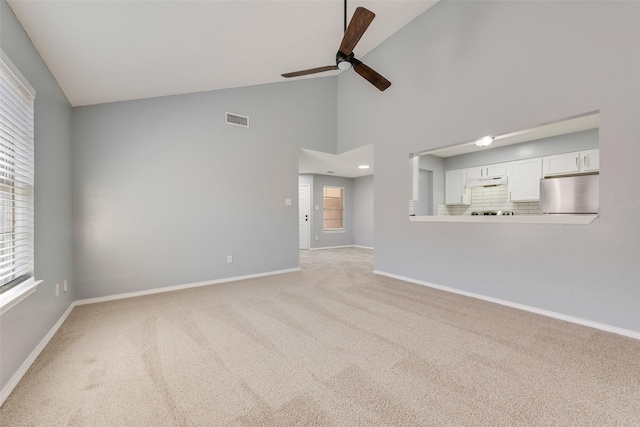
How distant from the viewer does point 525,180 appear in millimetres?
4668

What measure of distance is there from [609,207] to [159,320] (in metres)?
4.26

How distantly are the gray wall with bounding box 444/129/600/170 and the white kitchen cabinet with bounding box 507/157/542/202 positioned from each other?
0.13 m

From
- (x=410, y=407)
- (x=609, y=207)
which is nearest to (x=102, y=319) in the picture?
(x=410, y=407)

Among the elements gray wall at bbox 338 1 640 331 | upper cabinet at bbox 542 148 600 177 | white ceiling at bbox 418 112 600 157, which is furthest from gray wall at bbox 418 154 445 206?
gray wall at bbox 338 1 640 331

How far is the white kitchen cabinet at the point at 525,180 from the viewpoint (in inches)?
177

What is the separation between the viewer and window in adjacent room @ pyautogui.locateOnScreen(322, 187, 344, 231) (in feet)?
26.5

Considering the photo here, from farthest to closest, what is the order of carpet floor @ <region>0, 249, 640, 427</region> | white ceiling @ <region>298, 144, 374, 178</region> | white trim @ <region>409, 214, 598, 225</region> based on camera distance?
1. white ceiling @ <region>298, 144, 374, 178</region>
2. white trim @ <region>409, 214, 598, 225</region>
3. carpet floor @ <region>0, 249, 640, 427</region>

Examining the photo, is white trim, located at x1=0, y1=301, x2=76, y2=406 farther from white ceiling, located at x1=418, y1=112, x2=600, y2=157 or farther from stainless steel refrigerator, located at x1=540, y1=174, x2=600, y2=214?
stainless steel refrigerator, located at x1=540, y1=174, x2=600, y2=214

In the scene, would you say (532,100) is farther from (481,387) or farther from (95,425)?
(95,425)

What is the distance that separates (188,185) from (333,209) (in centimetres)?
514

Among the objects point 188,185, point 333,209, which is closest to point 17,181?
point 188,185

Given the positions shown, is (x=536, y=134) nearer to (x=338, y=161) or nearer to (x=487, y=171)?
(x=487, y=171)

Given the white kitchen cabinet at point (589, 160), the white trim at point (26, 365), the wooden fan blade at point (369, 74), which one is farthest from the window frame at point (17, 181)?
the white kitchen cabinet at point (589, 160)

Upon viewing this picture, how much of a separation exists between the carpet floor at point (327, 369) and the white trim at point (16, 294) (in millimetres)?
487
